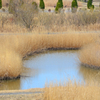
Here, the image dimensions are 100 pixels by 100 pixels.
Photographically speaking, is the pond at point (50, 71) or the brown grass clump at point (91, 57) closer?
the pond at point (50, 71)

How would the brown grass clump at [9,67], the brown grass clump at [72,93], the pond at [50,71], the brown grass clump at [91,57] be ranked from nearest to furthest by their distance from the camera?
the brown grass clump at [72,93] < the pond at [50,71] < the brown grass clump at [9,67] < the brown grass clump at [91,57]

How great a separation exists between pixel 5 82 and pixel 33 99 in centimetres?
253

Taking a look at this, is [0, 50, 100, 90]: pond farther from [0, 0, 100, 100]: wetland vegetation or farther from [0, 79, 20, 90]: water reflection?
[0, 0, 100, 100]: wetland vegetation

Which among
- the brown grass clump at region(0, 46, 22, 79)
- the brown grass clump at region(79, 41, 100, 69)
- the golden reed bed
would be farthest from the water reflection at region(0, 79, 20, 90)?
the brown grass clump at region(79, 41, 100, 69)

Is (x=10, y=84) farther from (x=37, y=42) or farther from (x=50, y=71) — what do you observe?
(x=37, y=42)

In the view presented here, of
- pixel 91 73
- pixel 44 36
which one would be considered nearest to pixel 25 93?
pixel 91 73

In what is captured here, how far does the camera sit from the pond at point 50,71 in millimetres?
7463

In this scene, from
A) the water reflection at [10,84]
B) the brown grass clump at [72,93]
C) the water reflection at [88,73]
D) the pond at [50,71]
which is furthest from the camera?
the water reflection at [88,73]

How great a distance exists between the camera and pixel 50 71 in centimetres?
880

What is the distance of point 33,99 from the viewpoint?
525cm

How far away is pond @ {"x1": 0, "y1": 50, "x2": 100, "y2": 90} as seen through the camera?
7.46 meters

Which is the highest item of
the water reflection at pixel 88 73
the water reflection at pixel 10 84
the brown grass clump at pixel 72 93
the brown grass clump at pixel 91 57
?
the brown grass clump at pixel 72 93

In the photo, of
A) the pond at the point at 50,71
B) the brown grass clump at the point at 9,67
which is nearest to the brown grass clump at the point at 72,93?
the pond at the point at 50,71

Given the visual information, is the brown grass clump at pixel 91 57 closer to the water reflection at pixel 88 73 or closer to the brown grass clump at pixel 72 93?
the water reflection at pixel 88 73
